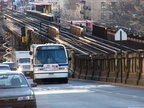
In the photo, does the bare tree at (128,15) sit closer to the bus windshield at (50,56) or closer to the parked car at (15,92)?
the bus windshield at (50,56)

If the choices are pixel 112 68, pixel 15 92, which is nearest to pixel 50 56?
pixel 112 68

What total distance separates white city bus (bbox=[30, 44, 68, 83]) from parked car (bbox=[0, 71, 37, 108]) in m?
19.8

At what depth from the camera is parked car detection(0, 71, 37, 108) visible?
1402 centimetres

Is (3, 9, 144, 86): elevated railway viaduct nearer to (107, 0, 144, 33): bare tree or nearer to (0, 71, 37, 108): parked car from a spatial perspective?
(0, 71, 37, 108): parked car

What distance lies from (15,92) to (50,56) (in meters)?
21.3

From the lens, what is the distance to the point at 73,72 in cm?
5056

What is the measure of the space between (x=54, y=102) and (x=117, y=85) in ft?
38.9

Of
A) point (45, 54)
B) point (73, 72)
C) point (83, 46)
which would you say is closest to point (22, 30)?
point (83, 46)

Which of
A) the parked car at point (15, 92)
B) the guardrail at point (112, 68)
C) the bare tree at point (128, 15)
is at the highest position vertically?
the parked car at point (15, 92)

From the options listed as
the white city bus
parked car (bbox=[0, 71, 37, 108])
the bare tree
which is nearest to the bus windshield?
the white city bus

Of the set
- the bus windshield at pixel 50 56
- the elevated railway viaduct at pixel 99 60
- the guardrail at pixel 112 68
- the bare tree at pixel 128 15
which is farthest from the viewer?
the bare tree at pixel 128 15

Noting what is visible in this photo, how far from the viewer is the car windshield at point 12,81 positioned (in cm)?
1491

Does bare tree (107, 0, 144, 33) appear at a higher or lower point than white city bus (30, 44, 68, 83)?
lower

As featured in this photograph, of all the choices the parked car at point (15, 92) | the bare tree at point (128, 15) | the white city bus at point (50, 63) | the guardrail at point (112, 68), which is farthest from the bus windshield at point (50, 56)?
the bare tree at point (128, 15)
